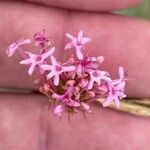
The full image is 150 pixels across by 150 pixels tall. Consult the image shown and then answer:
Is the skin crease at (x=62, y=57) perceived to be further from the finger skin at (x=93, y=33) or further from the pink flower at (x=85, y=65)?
the pink flower at (x=85, y=65)

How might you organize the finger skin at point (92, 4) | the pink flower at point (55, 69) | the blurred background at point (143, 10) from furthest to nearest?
1. the blurred background at point (143, 10)
2. the finger skin at point (92, 4)
3. the pink flower at point (55, 69)

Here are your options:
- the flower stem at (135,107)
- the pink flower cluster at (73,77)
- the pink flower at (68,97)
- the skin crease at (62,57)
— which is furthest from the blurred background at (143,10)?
the pink flower at (68,97)

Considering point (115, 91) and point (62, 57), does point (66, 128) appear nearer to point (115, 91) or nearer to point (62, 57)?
point (62, 57)

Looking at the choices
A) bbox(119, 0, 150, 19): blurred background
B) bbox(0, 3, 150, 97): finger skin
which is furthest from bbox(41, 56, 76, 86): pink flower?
bbox(119, 0, 150, 19): blurred background

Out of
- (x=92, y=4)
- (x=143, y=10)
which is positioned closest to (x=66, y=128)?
(x=92, y=4)

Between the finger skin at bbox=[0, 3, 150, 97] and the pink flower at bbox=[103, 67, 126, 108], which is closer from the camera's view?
the pink flower at bbox=[103, 67, 126, 108]

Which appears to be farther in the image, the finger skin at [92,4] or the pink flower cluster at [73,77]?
the finger skin at [92,4]

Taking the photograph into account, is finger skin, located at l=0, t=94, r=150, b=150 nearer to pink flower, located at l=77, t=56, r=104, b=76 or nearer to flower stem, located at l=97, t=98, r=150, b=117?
flower stem, located at l=97, t=98, r=150, b=117

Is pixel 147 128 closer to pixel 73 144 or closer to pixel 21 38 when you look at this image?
pixel 73 144
